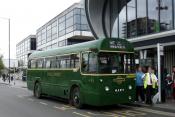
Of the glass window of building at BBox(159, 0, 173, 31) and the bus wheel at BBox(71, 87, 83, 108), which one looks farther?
the glass window of building at BBox(159, 0, 173, 31)

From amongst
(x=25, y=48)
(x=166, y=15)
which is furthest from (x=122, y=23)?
(x=25, y=48)

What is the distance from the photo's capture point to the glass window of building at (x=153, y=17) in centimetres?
2077

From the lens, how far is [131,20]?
2412 cm

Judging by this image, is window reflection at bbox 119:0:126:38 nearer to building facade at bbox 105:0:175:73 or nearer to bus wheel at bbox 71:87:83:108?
building facade at bbox 105:0:175:73

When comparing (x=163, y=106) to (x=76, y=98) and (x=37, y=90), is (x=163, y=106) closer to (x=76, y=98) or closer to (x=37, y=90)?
(x=76, y=98)

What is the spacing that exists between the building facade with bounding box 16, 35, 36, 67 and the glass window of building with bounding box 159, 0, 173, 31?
207 feet

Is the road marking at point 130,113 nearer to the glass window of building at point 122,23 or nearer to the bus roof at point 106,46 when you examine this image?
the bus roof at point 106,46

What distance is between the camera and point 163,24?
794 inches

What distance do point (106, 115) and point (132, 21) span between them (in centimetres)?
1164

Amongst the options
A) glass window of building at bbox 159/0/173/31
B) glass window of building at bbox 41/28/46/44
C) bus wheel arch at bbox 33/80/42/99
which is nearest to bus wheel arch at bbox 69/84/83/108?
bus wheel arch at bbox 33/80/42/99

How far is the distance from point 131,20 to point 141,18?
1578 mm

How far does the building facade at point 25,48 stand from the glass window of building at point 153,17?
61.9 m

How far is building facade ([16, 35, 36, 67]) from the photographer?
87.0 m

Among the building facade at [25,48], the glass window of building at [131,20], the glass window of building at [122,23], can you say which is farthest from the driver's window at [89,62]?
the building facade at [25,48]
